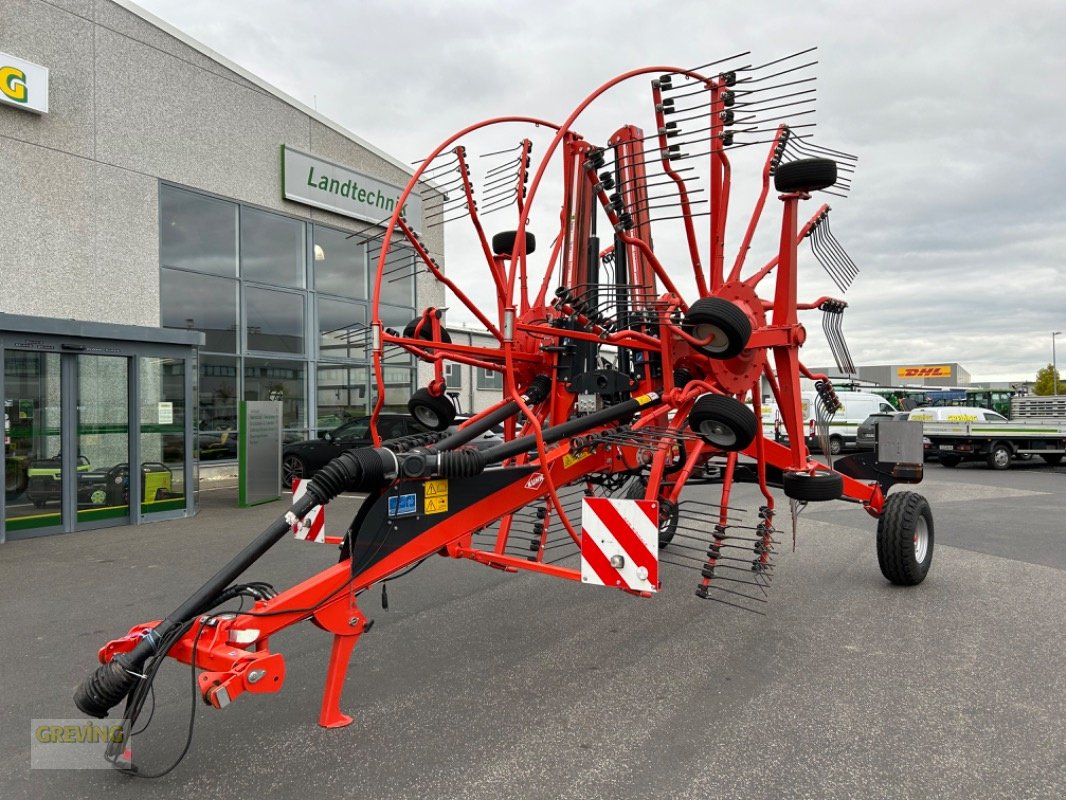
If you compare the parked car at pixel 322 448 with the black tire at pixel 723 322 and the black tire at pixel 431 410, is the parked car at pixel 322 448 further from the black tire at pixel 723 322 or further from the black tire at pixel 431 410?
the black tire at pixel 723 322

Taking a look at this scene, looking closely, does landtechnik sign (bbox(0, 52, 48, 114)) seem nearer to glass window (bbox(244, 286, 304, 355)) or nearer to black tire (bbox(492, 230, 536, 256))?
glass window (bbox(244, 286, 304, 355))

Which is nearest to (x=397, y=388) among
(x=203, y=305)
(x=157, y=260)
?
(x=203, y=305)

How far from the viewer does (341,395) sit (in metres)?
16.2

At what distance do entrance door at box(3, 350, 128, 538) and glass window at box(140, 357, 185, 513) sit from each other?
9.5 inches

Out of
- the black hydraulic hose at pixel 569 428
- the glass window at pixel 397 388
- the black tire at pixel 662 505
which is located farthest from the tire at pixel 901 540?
the glass window at pixel 397 388

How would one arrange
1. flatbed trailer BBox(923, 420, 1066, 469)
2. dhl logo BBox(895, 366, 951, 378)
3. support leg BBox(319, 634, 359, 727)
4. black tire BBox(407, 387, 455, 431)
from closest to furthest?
support leg BBox(319, 634, 359, 727)
black tire BBox(407, 387, 455, 431)
flatbed trailer BBox(923, 420, 1066, 469)
dhl logo BBox(895, 366, 951, 378)

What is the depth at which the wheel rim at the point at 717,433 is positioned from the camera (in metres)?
4.19

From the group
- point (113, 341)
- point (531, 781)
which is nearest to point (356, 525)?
point (531, 781)

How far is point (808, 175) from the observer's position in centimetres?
488

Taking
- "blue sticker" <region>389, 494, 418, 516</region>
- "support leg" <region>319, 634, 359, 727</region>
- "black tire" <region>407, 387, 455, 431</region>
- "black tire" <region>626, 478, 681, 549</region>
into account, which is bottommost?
"support leg" <region>319, 634, 359, 727</region>

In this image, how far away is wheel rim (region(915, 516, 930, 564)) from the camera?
6281 mm

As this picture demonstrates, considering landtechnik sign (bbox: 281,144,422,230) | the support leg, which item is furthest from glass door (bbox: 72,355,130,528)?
the support leg

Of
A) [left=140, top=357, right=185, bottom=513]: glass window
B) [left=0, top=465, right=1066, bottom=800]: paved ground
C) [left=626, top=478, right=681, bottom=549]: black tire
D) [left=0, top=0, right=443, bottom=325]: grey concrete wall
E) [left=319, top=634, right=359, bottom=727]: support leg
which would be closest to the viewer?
[left=0, top=465, right=1066, bottom=800]: paved ground

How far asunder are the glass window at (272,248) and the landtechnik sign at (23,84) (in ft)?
12.6
